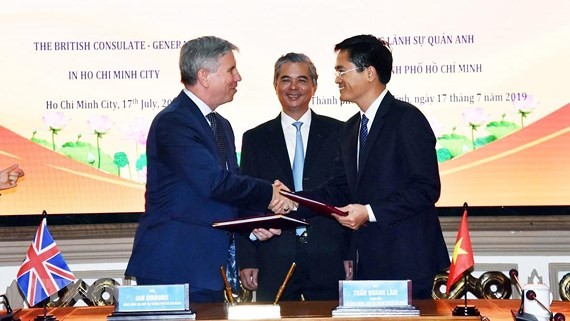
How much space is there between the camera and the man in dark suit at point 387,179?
4.03 meters

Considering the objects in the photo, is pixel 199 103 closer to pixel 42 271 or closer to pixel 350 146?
pixel 350 146

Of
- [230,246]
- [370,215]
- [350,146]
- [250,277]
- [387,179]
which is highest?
[350,146]

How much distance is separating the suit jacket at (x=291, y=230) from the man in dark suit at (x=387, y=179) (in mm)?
611

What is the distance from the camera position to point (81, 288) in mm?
5543

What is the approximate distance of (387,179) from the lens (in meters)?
4.11

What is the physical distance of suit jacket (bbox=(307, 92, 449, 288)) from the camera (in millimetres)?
4027

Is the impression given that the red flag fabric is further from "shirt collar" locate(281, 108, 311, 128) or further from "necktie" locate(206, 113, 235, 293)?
"shirt collar" locate(281, 108, 311, 128)

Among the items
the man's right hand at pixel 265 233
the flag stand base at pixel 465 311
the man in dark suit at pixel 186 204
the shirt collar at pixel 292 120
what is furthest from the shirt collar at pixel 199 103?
the flag stand base at pixel 465 311

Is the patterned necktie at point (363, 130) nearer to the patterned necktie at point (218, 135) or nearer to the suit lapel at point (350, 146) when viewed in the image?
the suit lapel at point (350, 146)

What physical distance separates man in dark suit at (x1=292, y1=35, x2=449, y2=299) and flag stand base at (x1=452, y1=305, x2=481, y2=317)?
0.62m

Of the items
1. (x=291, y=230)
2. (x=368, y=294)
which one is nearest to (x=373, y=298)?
(x=368, y=294)

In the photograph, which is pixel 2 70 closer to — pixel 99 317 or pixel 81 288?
pixel 81 288

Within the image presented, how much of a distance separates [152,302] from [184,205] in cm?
64

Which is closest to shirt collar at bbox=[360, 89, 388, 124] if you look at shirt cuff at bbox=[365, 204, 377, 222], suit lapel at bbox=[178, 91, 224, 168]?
shirt cuff at bbox=[365, 204, 377, 222]
